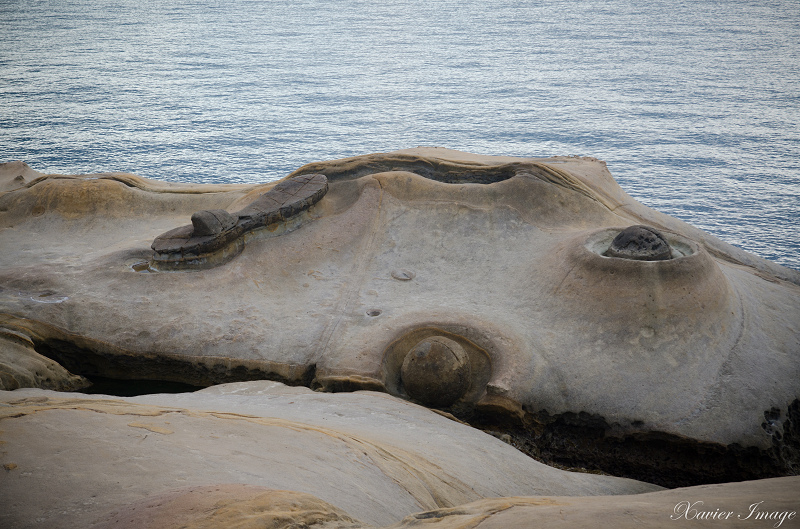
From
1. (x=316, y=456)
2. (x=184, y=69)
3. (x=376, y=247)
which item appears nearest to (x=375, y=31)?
(x=184, y=69)

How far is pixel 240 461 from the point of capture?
9.21 ft

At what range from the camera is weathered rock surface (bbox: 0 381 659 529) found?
7.66 feet

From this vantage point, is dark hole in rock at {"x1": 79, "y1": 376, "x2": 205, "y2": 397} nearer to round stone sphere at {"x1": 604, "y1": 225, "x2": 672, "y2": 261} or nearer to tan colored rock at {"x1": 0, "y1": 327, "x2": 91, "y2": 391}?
tan colored rock at {"x1": 0, "y1": 327, "x2": 91, "y2": 391}

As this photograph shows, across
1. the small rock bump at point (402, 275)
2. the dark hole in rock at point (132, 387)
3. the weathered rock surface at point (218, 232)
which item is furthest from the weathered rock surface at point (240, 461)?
the weathered rock surface at point (218, 232)

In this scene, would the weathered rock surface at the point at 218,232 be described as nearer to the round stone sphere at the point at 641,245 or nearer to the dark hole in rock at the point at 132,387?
the dark hole in rock at the point at 132,387

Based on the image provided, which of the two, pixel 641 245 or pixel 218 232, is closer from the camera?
pixel 641 245

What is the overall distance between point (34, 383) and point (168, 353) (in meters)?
1.07

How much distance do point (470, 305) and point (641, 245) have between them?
1.65 metres

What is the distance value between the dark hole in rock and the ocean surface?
23.4 feet

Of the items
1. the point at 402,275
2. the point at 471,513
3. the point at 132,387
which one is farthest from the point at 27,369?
the point at 471,513

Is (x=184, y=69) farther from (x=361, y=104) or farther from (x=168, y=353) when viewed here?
(x=168, y=353)

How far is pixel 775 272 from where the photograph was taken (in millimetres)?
7574

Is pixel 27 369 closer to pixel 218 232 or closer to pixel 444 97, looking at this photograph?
pixel 218 232

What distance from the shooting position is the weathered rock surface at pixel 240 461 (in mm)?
2336
